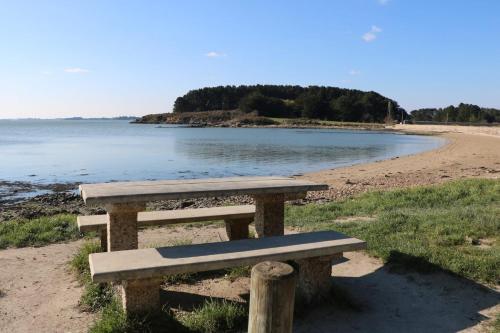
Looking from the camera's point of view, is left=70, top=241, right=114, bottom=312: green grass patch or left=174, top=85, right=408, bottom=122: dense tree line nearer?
left=70, top=241, right=114, bottom=312: green grass patch

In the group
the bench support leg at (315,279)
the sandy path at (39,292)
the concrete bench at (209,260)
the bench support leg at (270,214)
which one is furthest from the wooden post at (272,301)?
the bench support leg at (270,214)

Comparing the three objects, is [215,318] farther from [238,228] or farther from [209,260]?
[238,228]

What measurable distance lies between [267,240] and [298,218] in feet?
12.5

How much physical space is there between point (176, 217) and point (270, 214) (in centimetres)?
121

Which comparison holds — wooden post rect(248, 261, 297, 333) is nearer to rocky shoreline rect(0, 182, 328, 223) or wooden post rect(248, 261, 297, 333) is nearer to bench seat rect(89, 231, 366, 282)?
bench seat rect(89, 231, 366, 282)

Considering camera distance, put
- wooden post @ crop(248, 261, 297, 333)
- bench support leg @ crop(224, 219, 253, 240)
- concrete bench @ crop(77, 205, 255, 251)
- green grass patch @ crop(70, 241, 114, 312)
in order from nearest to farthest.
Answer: wooden post @ crop(248, 261, 297, 333) < green grass patch @ crop(70, 241, 114, 312) < concrete bench @ crop(77, 205, 255, 251) < bench support leg @ crop(224, 219, 253, 240)

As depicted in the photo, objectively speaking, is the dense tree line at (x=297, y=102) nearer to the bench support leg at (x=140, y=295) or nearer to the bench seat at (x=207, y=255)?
the bench seat at (x=207, y=255)

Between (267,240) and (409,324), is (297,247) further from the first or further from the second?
(409,324)

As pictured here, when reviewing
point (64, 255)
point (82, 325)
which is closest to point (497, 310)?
point (82, 325)

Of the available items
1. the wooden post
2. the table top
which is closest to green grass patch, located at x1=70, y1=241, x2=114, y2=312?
the table top

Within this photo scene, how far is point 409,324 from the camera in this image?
13.2 ft

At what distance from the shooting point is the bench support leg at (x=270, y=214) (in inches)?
213

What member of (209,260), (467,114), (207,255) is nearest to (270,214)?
(207,255)

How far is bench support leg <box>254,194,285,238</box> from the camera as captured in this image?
5406 millimetres
